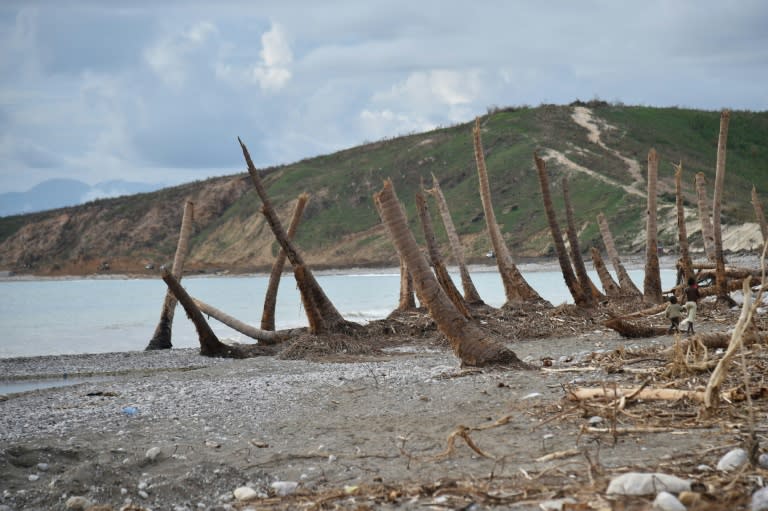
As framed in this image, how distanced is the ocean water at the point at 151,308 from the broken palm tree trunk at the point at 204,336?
6.19 metres

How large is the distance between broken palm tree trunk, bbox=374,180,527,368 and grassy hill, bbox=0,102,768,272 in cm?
4894

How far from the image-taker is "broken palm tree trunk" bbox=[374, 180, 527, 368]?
10742 millimetres

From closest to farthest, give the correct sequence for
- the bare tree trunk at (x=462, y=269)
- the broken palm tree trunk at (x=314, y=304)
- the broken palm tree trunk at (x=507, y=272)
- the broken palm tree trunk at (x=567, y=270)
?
the broken palm tree trunk at (x=314, y=304) < the broken palm tree trunk at (x=567, y=270) < the broken palm tree trunk at (x=507, y=272) < the bare tree trunk at (x=462, y=269)

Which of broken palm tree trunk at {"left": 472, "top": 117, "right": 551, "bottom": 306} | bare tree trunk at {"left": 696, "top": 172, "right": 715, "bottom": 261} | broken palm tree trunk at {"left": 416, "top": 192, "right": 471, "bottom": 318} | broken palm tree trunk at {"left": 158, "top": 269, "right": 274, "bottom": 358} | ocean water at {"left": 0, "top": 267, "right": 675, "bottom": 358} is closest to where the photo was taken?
broken palm tree trunk at {"left": 416, "top": 192, "right": 471, "bottom": 318}

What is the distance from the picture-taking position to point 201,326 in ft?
61.0

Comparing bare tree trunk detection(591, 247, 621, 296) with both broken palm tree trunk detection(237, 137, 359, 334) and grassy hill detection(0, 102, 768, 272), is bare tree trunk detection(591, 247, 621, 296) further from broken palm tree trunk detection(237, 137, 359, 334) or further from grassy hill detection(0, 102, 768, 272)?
grassy hill detection(0, 102, 768, 272)

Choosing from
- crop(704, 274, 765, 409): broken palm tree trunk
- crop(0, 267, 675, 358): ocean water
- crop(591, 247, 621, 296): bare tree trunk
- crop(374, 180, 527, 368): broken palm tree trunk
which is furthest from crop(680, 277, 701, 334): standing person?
crop(0, 267, 675, 358): ocean water

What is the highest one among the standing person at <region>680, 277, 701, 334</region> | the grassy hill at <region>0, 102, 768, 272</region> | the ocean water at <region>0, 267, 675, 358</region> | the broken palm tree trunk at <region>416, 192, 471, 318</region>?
the grassy hill at <region>0, 102, 768, 272</region>

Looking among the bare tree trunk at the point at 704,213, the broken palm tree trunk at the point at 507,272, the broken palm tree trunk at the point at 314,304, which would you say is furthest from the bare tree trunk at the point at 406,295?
the bare tree trunk at the point at 704,213

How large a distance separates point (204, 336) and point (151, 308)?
1085 inches

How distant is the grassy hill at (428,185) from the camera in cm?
6738

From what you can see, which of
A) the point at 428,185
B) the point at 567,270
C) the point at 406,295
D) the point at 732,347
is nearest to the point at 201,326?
the point at 406,295

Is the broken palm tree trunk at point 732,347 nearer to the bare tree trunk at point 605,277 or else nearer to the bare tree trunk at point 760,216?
the bare tree trunk at point 605,277

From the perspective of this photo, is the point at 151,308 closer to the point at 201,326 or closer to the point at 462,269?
the point at 462,269
